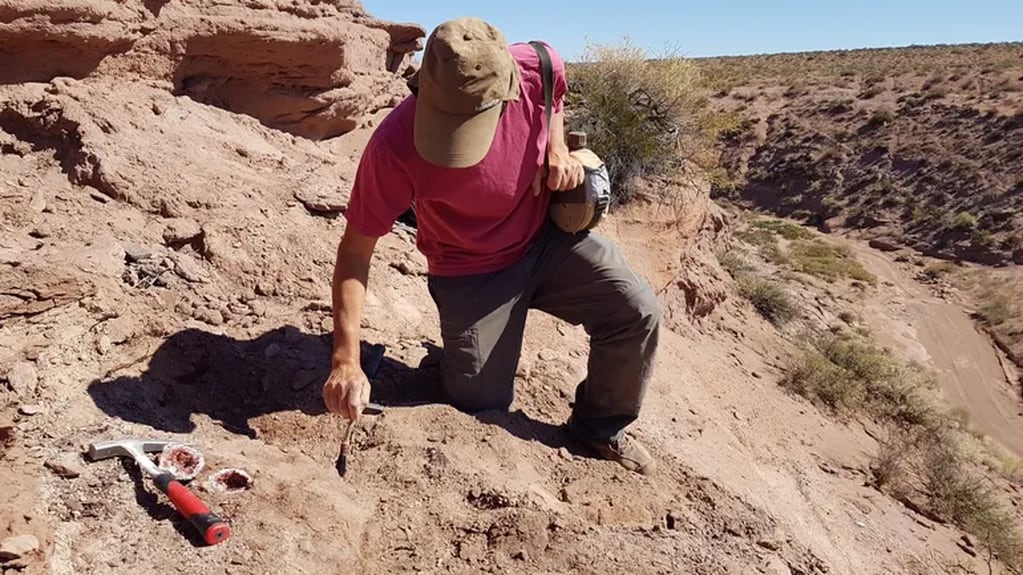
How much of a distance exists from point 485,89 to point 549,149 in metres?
0.67

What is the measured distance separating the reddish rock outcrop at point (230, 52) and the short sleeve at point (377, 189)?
2316 mm

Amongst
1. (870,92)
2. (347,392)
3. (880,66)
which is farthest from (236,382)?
(880,66)

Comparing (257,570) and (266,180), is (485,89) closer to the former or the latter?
(257,570)

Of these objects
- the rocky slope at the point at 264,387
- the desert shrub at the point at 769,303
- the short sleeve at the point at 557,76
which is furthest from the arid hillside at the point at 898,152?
the short sleeve at the point at 557,76

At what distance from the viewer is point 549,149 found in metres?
3.13

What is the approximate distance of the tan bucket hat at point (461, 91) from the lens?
2.44 metres

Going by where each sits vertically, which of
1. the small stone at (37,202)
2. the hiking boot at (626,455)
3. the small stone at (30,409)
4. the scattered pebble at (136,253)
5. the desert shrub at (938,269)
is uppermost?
the small stone at (37,202)

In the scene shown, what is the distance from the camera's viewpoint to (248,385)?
326 centimetres

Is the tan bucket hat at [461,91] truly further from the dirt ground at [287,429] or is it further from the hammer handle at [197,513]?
the hammer handle at [197,513]

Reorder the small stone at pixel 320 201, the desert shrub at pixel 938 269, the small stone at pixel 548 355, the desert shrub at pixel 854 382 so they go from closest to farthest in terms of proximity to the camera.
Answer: the small stone at pixel 548 355 → the small stone at pixel 320 201 → the desert shrub at pixel 854 382 → the desert shrub at pixel 938 269

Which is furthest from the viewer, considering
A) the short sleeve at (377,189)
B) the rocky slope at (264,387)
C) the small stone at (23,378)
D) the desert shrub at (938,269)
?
the desert shrub at (938,269)

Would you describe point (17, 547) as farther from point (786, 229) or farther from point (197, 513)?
point (786, 229)

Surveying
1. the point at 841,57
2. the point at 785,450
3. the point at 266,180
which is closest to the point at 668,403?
the point at 785,450

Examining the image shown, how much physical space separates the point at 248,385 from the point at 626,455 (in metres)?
1.59
